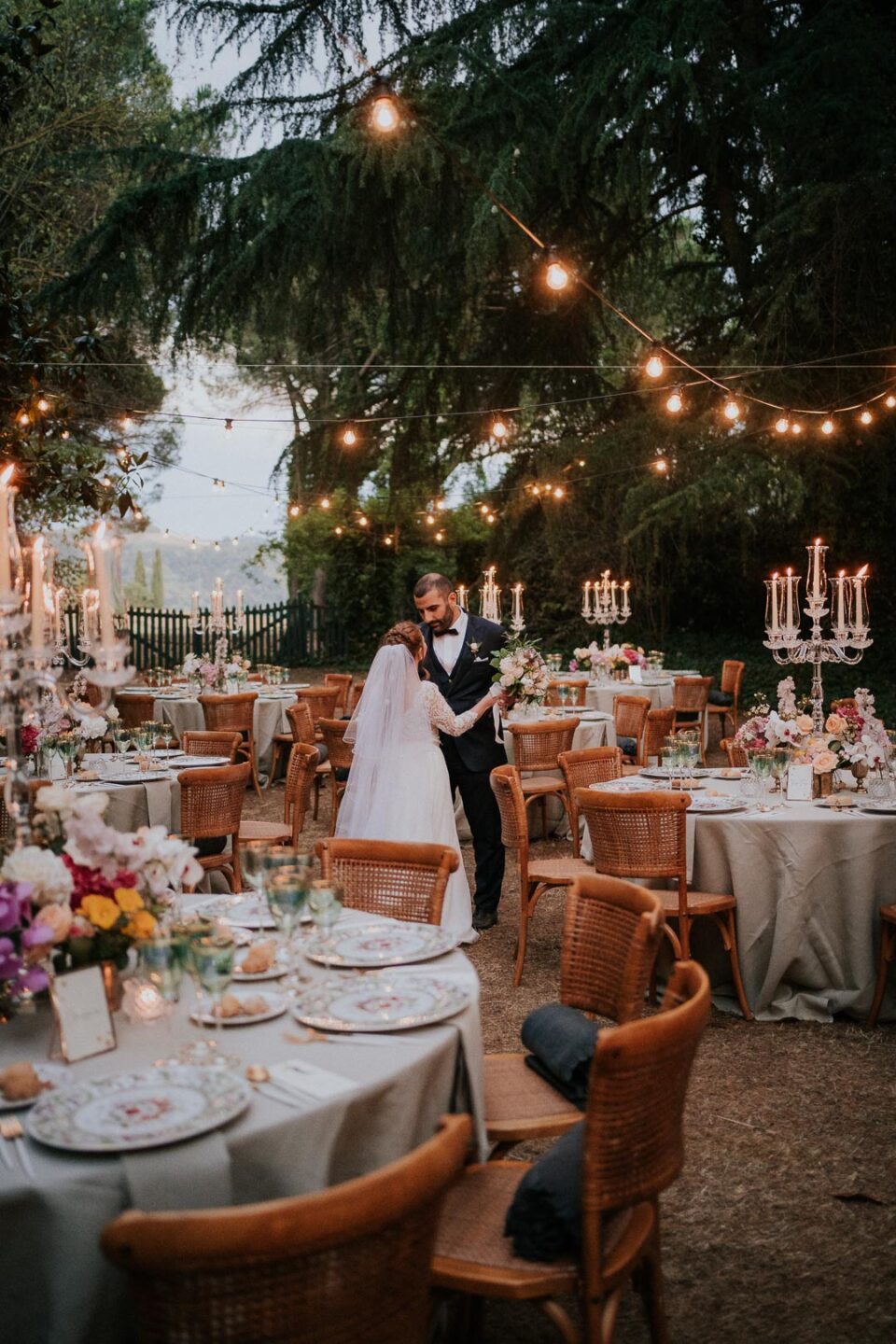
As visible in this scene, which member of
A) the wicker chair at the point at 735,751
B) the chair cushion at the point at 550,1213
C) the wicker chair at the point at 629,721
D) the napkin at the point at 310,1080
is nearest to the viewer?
the napkin at the point at 310,1080

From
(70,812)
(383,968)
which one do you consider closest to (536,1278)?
(383,968)

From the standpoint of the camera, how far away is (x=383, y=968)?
2639 millimetres

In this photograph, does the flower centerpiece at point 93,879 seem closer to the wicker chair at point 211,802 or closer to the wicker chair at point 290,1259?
the wicker chair at point 290,1259

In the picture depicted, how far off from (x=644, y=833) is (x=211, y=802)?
2131 mm

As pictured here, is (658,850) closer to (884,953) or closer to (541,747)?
(884,953)

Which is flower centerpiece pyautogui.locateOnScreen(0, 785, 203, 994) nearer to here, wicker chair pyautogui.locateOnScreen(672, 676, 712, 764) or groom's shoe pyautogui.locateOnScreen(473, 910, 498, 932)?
groom's shoe pyautogui.locateOnScreen(473, 910, 498, 932)

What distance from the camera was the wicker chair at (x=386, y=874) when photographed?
3465 millimetres

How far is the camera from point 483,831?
6.31 m

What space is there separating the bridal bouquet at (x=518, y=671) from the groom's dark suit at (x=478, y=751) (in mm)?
646

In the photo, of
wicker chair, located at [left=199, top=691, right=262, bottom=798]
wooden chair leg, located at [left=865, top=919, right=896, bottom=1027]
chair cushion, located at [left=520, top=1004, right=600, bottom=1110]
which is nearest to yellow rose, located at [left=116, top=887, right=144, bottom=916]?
chair cushion, located at [left=520, top=1004, right=600, bottom=1110]

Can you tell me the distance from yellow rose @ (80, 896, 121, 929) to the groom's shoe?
4.18 metres

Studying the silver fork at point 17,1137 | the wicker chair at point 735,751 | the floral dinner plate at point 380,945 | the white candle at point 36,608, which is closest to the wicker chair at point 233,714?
the wicker chair at point 735,751

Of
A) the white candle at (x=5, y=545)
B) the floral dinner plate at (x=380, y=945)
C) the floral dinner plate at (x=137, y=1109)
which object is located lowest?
the floral dinner plate at (x=137, y=1109)

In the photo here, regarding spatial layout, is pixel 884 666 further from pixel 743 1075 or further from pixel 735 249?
pixel 743 1075
